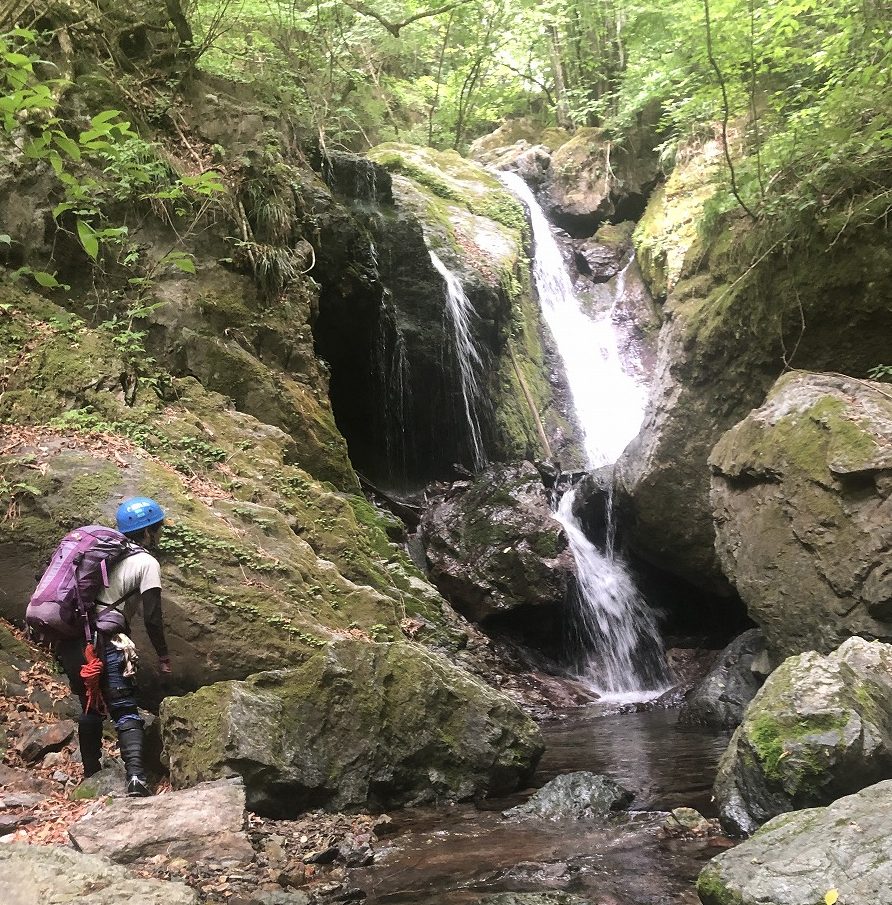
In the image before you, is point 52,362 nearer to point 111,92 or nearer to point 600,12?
point 111,92

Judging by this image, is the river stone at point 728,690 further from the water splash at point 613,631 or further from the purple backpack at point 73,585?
the purple backpack at point 73,585

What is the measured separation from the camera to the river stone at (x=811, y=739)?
392 cm

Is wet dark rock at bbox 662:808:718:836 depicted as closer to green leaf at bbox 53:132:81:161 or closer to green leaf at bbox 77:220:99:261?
green leaf at bbox 77:220:99:261

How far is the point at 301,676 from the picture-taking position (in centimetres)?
483

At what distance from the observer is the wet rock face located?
10445 millimetres

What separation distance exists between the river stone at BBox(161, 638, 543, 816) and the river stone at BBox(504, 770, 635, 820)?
0.41m

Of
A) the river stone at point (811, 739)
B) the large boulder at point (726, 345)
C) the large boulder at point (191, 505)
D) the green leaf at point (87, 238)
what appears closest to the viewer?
the green leaf at point (87, 238)

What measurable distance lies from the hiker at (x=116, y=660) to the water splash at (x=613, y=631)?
25.0 feet

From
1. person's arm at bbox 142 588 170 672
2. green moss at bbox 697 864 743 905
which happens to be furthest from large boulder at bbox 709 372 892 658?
person's arm at bbox 142 588 170 672

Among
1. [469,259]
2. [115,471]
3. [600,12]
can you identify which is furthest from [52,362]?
[600,12]

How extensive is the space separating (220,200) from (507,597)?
648 cm

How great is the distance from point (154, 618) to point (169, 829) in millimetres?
1337

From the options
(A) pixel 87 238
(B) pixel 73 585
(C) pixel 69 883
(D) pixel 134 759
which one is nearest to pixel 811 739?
(C) pixel 69 883

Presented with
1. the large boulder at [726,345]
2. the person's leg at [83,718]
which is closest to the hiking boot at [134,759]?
the person's leg at [83,718]
